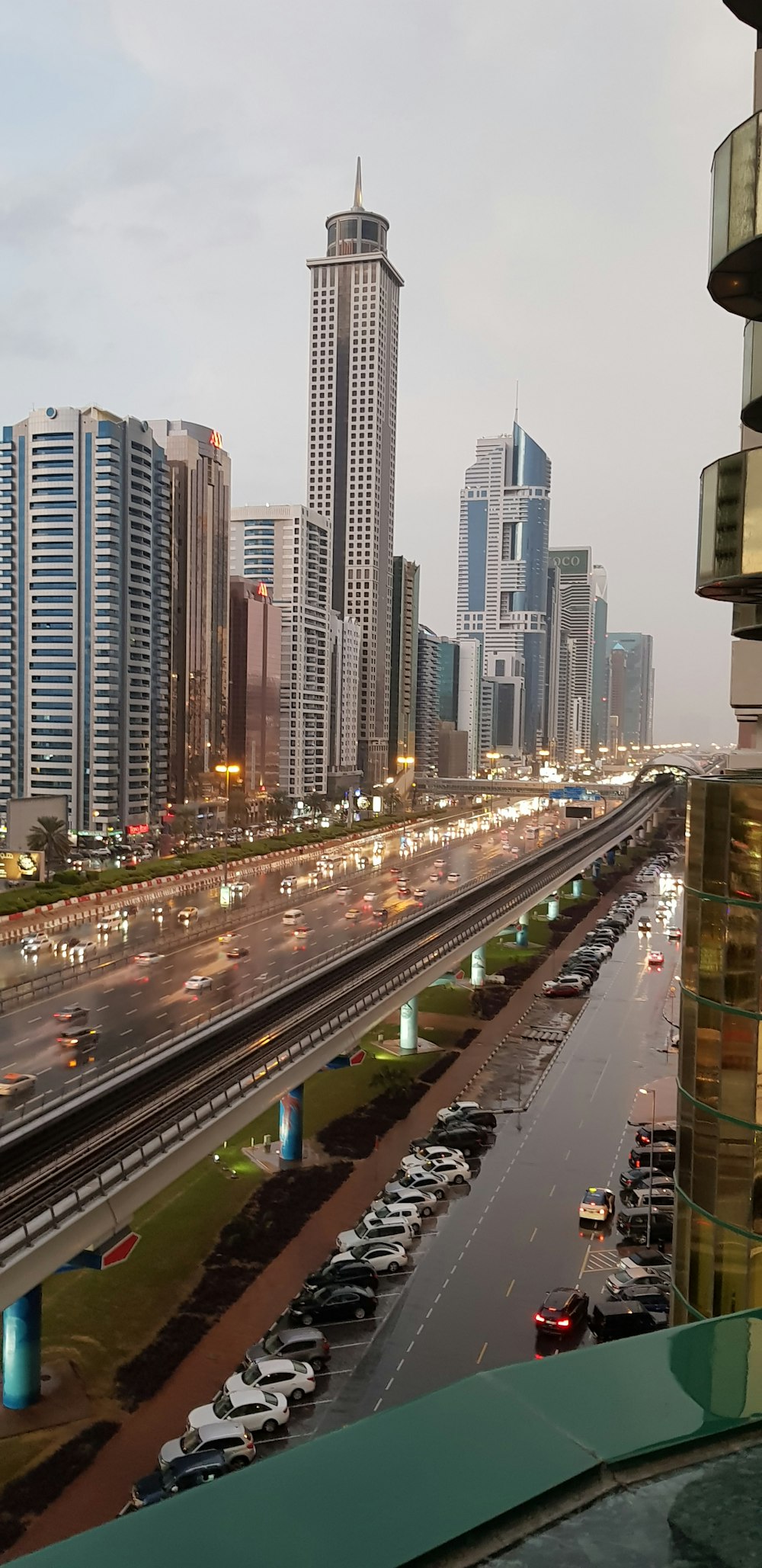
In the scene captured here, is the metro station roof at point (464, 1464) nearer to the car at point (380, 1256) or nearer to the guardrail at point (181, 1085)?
the guardrail at point (181, 1085)

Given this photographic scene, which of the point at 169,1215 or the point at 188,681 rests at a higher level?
the point at 188,681

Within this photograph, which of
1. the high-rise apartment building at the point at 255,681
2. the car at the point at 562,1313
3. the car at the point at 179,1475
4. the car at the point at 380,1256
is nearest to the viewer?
the car at the point at 179,1475

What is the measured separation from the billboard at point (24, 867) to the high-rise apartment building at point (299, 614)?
77.2m

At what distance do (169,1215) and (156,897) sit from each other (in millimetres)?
38993

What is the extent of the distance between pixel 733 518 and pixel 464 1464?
910 centimetres

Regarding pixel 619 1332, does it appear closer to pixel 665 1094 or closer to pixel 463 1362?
pixel 463 1362

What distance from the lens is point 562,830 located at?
129125mm

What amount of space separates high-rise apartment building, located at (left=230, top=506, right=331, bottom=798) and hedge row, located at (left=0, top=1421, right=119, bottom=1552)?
125m

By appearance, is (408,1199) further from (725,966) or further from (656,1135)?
(725,966)

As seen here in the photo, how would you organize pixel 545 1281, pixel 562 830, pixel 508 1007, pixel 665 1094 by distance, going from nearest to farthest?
pixel 545 1281
pixel 665 1094
pixel 508 1007
pixel 562 830

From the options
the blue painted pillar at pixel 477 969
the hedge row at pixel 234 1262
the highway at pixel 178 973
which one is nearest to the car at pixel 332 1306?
the hedge row at pixel 234 1262

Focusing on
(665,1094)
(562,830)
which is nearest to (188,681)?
(562,830)

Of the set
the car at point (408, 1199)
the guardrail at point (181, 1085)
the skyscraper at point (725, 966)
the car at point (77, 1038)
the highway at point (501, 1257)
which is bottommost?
the highway at point (501, 1257)

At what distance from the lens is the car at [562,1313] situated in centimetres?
2544
